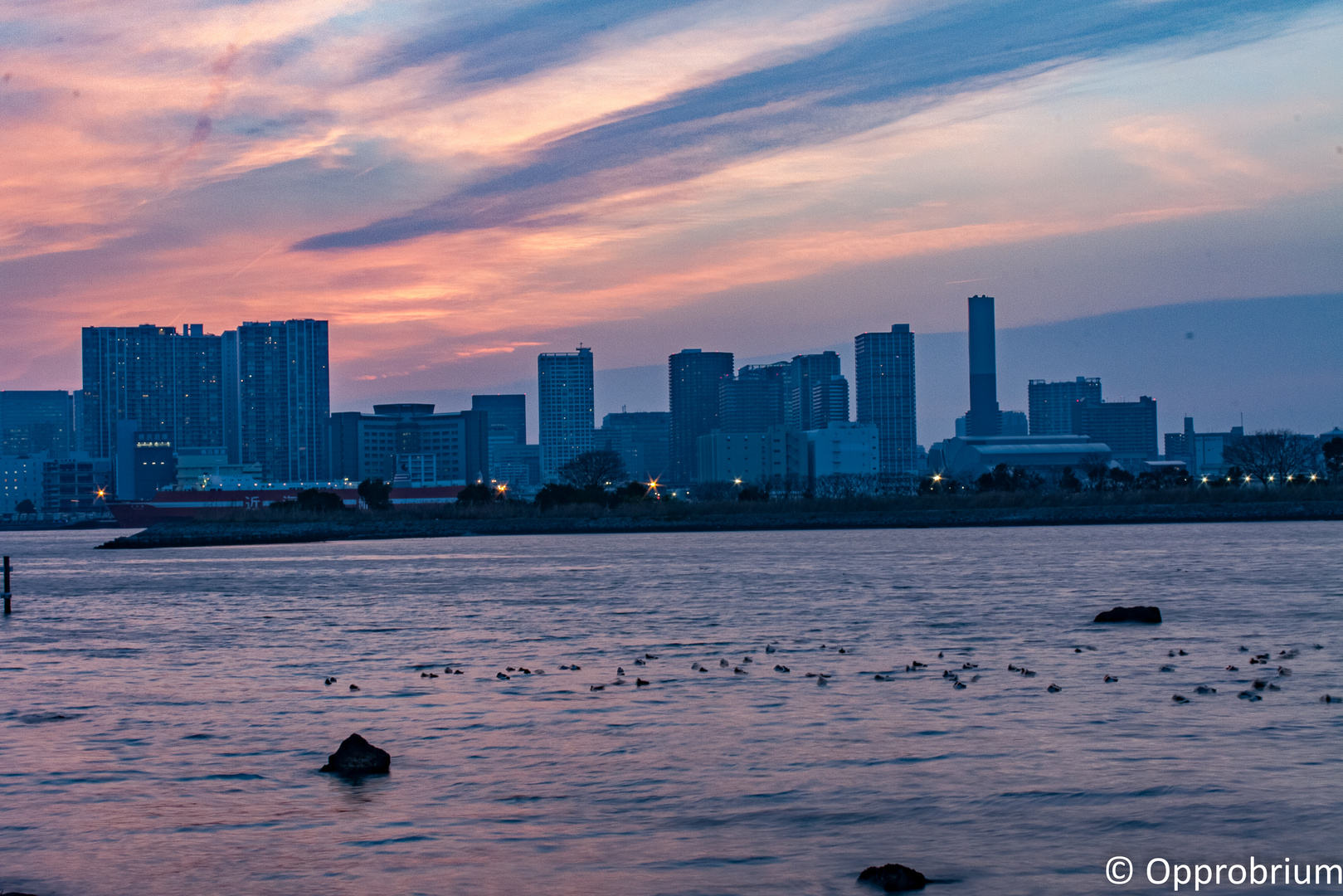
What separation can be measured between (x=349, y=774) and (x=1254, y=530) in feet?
369

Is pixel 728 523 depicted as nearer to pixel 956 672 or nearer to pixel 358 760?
pixel 956 672

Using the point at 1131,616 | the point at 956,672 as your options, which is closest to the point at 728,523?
the point at 1131,616

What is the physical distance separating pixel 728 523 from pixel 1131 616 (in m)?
121

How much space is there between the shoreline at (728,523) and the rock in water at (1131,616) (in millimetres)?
109396

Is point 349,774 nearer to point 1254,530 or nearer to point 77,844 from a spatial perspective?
point 77,844

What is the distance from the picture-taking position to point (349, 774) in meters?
18.1

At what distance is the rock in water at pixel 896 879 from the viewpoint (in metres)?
12.5

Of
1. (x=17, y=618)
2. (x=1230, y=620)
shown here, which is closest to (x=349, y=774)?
Result: (x=1230, y=620)

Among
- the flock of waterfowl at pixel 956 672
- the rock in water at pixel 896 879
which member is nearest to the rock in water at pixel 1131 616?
the flock of waterfowl at pixel 956 672

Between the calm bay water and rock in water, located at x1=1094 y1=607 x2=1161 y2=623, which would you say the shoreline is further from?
rock in water, located at x1=1094 y1=607 x2=1161 y2=623

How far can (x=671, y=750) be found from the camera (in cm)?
1938

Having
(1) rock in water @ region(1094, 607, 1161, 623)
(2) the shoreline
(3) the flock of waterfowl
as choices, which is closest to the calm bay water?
(3) the flock of waterfowl

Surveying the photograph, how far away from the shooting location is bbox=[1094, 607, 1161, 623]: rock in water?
35312 mm

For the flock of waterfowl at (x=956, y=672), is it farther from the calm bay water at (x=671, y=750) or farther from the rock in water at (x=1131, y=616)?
the rock in water at (x=1131, y=616)
